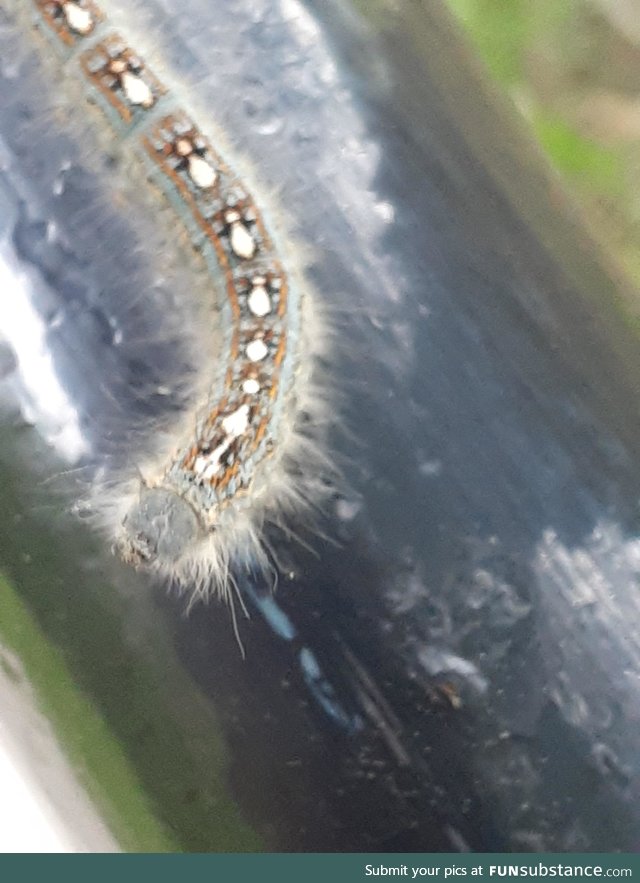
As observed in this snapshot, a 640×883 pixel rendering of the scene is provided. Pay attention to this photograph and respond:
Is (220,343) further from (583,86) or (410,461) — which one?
(583,86)

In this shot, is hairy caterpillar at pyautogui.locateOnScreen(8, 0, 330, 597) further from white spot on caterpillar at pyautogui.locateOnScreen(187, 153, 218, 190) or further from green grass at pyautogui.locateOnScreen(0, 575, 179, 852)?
green grass at pyautogui.locateOnScreen(0, 575, 179, 852)

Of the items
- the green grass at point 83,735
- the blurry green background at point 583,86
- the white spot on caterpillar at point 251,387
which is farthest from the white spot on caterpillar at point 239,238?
the green grass at point 83,735

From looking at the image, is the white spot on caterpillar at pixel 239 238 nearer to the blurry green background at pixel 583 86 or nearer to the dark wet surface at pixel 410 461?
the dark wet surface at pixel 410 461

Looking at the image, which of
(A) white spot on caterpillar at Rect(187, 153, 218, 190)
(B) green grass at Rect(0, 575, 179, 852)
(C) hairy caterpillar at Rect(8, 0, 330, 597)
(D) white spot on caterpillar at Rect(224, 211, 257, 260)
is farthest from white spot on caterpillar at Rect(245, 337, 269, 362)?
(B) green grass at Rect(0, 575, 179, 852)

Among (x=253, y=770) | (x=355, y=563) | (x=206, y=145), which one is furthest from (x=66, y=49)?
(x=253, y=770)

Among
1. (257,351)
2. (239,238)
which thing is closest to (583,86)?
(239,238)

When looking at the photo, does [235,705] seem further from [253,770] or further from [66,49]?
[66,49]
